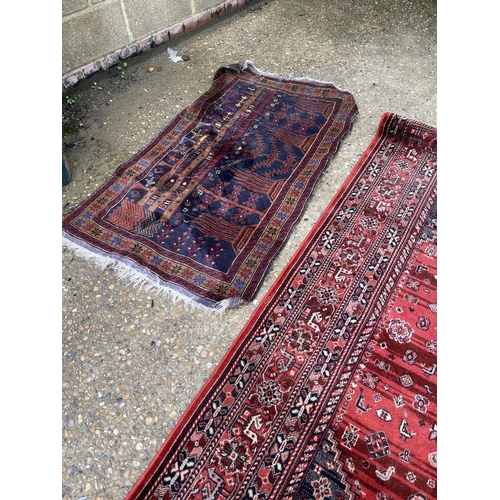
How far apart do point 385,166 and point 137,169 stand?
1195 mm

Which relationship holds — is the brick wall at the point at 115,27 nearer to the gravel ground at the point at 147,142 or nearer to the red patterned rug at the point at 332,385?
the gravel ground at the point at 147,142

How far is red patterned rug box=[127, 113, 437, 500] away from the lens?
4.18 feet

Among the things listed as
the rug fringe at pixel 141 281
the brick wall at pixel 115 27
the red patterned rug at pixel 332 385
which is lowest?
the red patterned rug at pixel 332 385

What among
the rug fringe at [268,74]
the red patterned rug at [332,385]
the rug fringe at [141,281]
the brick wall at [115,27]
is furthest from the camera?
the rug fringe at [268,74]

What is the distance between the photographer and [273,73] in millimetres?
2723

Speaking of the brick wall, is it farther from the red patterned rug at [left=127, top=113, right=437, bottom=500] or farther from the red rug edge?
the red patterned rug at [left=127, top=113, right=437, bottom=500]

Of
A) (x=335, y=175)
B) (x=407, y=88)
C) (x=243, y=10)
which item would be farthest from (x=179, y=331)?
(x=243, y=10)

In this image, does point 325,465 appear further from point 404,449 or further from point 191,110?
point 191,110

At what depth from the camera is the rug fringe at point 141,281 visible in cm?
165

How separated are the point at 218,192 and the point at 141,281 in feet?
1.87

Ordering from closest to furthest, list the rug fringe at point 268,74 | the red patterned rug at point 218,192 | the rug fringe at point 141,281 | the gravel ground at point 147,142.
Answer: the gravel ground at point 147,142 → the rug fringe at point 141,281 → the red patterned rug at point 218,192 → the rug fringe at point 268,74

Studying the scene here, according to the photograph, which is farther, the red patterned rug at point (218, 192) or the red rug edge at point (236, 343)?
the red patterned rug at point (218, 192)

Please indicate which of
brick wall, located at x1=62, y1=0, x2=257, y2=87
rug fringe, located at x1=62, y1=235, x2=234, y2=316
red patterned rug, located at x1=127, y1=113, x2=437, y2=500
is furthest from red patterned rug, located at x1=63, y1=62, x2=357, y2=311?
brick wall, located at x1=62, y1=0, x2=257, y2=87

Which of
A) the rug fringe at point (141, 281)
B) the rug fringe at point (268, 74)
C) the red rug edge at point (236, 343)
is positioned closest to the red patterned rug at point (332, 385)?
the red rug edge at point (236, 343)
